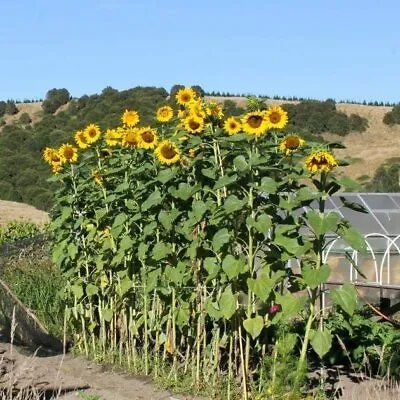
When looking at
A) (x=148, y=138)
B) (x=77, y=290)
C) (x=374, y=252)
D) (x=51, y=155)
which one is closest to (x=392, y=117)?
(x=374, y=252)

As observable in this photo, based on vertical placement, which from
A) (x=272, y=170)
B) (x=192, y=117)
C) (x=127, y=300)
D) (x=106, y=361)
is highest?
(x=192, y=117)

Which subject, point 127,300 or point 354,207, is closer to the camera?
point 354,207

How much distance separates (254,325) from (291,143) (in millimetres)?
1036

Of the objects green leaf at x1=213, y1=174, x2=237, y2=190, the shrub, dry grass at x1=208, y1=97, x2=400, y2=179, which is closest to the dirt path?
green leaf at x1=213, y1=174, x2=237, y2=190

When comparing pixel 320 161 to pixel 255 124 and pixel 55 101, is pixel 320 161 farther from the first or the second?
pixel 55 101

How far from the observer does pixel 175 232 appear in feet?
18.6

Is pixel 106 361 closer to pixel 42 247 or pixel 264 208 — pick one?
pixel 264 208

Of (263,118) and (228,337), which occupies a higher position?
(263,118)

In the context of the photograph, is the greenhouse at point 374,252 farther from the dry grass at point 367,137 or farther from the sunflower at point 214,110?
the dry grass at point 367,137

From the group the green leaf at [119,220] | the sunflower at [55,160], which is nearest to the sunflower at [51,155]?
the sunflower at [55,160]

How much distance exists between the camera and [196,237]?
534cm

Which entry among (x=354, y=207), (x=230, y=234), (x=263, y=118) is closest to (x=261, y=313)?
(x=230, y=234)

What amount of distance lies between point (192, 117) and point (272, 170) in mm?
629

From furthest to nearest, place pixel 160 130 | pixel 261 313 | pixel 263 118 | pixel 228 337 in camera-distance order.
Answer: pixel 160 130
pixel 228 337
pixel 261 313
pixel 263 118
